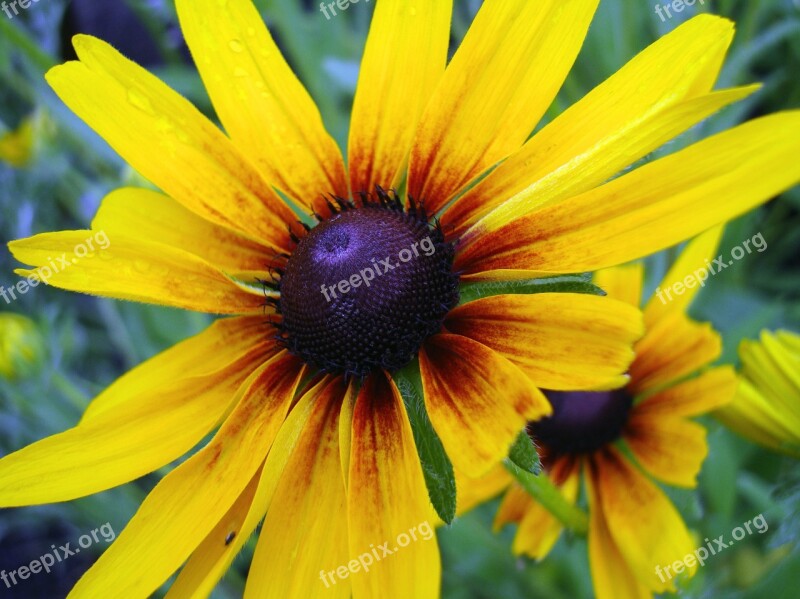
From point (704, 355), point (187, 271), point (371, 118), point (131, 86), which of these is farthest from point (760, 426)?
point (131, 86)

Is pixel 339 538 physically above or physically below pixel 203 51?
below

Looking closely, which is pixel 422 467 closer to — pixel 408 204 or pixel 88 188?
pixel 408 204

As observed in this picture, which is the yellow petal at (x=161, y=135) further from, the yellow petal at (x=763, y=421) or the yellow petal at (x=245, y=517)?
the yellow petal at (x=763, y=421)

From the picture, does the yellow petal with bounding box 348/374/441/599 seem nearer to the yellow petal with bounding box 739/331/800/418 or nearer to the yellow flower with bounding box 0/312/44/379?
the yellow petal with bounding box 739/331/800/418

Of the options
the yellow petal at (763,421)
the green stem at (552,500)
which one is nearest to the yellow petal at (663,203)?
the green stem at (552,500)

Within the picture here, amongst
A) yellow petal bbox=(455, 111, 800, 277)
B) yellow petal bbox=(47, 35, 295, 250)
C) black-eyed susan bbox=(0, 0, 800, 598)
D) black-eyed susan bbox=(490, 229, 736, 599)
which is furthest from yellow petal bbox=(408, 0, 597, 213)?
black-eyed susan bbox=(490, 229, 736, 599)

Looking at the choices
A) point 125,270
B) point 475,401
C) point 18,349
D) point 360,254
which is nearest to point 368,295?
point 360,254
